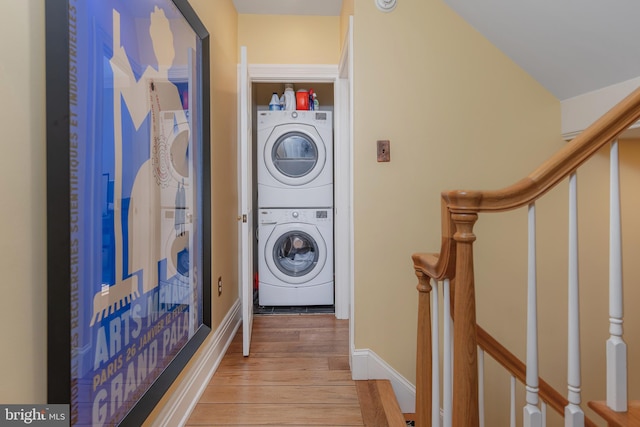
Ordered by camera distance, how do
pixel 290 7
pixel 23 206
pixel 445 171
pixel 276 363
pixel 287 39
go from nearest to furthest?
pixel 23 206, pixel 445 171, pixel 276 363, pixel 290 7, pixel 287 39

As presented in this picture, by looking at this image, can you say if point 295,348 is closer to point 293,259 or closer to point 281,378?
point 281,378

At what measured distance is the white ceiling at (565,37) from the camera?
5.07 feet

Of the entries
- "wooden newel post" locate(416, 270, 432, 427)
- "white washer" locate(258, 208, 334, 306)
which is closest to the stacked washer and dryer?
"white washer" locate(258, 208, 334, 306)

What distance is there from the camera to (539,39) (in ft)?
6.08

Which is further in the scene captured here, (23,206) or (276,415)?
(276,415)

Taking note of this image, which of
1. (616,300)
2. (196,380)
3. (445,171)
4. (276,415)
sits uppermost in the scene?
(445,171)

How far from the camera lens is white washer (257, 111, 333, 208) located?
3.14 meters

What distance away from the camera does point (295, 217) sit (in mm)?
3211

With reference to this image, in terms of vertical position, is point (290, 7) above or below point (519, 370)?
above

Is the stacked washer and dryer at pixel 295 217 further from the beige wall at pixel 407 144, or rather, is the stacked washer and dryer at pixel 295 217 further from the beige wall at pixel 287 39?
the beige wall at pixel 407 144

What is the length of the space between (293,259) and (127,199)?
224 cm

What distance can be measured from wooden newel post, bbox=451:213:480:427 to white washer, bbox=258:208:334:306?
2338 mm

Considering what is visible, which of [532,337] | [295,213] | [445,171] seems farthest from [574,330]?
[295,213]

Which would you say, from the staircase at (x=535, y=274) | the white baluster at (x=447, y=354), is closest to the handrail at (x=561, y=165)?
the staircase at (x=535, y=274)
